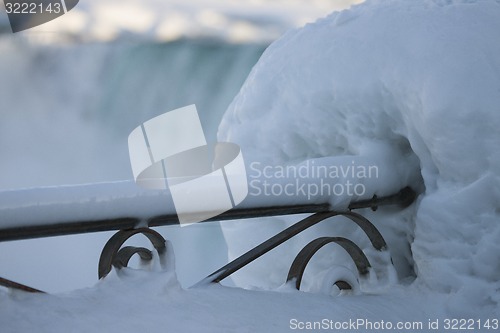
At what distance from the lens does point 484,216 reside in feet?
4.45

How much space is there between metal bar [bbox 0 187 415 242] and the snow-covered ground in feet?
0.08

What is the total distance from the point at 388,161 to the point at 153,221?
59 centimetres

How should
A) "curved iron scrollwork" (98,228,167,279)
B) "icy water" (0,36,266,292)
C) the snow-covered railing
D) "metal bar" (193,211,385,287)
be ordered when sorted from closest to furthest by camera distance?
the snow-covered railing, "curved iron scrollwork" (98,228,167,279), "metal bar" (193,211,385,287), "icy water" (0,36,266,292)

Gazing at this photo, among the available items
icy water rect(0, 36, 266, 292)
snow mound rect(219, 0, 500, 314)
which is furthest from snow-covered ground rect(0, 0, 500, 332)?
→ icy water rect(0, 36, 266, 292)

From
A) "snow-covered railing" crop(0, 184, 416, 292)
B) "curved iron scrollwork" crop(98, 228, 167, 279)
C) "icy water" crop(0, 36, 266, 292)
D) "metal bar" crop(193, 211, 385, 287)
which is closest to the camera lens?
"snow-covered railing" crop(0, 184, 416, 292)

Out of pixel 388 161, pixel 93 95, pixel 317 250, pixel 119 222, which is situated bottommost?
pixel 93 95

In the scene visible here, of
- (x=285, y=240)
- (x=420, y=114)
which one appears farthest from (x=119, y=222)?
(x=420, y=114)

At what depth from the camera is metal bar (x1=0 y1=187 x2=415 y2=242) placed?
1028mm

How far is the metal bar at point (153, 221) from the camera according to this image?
1028 mm

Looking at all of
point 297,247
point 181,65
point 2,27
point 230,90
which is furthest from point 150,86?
point 297,247

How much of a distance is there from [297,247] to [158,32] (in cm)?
659

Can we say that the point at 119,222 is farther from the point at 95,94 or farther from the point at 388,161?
the point at 95,94

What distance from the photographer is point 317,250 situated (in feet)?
4.62

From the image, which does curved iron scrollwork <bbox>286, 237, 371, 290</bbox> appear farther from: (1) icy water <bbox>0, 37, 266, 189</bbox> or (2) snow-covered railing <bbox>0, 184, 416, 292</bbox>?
(1) icy water <bbox>0, 37, 266, 189</bbox>
